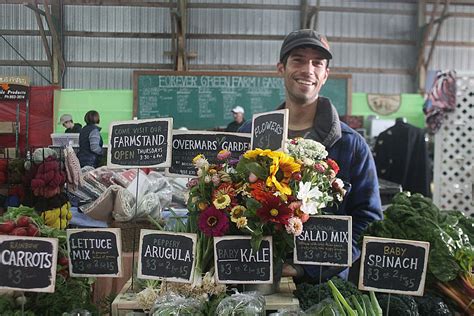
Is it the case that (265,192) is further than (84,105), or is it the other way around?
(84,105)

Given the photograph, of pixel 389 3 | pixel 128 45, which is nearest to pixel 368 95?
pixel 389 3

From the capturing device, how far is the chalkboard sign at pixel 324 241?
1.53 meters

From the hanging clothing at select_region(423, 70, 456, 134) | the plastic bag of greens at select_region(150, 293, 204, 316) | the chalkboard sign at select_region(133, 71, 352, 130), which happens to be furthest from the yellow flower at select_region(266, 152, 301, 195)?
the chalkboard sign at select_region(133, 71, 352, 130)

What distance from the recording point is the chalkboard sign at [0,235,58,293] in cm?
146

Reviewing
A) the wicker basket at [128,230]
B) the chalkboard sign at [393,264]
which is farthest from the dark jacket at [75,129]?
the chalkboard sign at [393,264]

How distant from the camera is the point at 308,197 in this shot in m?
1.46

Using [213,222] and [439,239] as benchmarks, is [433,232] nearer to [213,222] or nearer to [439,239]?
[439,239]

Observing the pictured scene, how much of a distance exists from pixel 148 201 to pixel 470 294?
158 cm

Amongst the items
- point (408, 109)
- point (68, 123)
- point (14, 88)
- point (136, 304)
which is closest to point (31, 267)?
point (136, 304)

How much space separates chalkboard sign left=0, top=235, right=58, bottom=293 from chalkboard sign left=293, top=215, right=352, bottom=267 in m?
0.68

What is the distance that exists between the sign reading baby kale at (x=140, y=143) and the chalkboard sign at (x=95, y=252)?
0.78 ft

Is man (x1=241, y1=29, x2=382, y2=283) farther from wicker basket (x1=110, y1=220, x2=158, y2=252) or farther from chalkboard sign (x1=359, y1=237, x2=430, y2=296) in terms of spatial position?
wicker basket (x1=110, y1=220, x2=158, y2=252)

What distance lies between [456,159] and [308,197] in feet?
11.7

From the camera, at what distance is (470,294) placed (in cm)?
188
